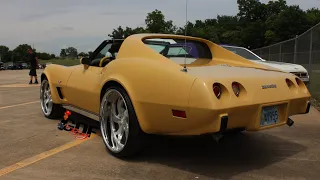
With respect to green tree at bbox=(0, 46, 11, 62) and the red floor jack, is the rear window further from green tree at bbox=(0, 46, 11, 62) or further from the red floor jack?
green tree at bbox=(0, 46, 11, 62)

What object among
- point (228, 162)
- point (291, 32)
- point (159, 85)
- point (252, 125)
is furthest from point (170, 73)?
point (291, 32)

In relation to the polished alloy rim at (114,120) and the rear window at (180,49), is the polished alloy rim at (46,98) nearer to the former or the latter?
the polished alloy rim at (114,120)

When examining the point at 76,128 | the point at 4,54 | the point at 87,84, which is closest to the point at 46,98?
the point at 76,128

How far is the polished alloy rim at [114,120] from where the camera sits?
14.4 ft

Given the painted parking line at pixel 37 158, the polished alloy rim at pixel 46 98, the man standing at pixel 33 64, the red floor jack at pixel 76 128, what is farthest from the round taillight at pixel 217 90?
the man standing at pixel 33 64

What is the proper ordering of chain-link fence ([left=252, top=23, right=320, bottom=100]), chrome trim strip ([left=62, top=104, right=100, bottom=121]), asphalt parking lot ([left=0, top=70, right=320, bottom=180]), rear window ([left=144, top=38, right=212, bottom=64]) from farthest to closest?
chain-link fence ([left=252, top=23, right=320, bottom=100])
chrome trim strip ([left=62, top=104, right=100, bottom=121])
rear window ([left=144, top=38, right=212, bottom=64])
asphalt parking lot ([left=0, top=70, right=320, bottom=180])

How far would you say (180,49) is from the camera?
17.1 ft

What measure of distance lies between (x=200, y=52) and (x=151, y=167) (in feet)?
6.62

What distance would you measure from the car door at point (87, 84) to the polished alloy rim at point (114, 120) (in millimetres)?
261

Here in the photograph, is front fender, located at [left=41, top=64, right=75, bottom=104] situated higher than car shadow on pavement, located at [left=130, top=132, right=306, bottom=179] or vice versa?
front fender, located at [left=41, top=64, right=75, bottom=104]

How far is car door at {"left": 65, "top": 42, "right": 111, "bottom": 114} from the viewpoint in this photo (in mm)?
4988

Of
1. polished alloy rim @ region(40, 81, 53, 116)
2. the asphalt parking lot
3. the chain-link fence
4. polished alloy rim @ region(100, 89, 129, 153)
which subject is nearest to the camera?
the asphalt parking lot

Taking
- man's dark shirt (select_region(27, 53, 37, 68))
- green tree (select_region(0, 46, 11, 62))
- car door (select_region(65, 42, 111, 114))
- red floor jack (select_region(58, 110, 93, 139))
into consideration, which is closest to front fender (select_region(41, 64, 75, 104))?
car door (select_region(65, 42, 111, 114))

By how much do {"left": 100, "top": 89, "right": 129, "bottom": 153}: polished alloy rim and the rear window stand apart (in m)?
0.85
